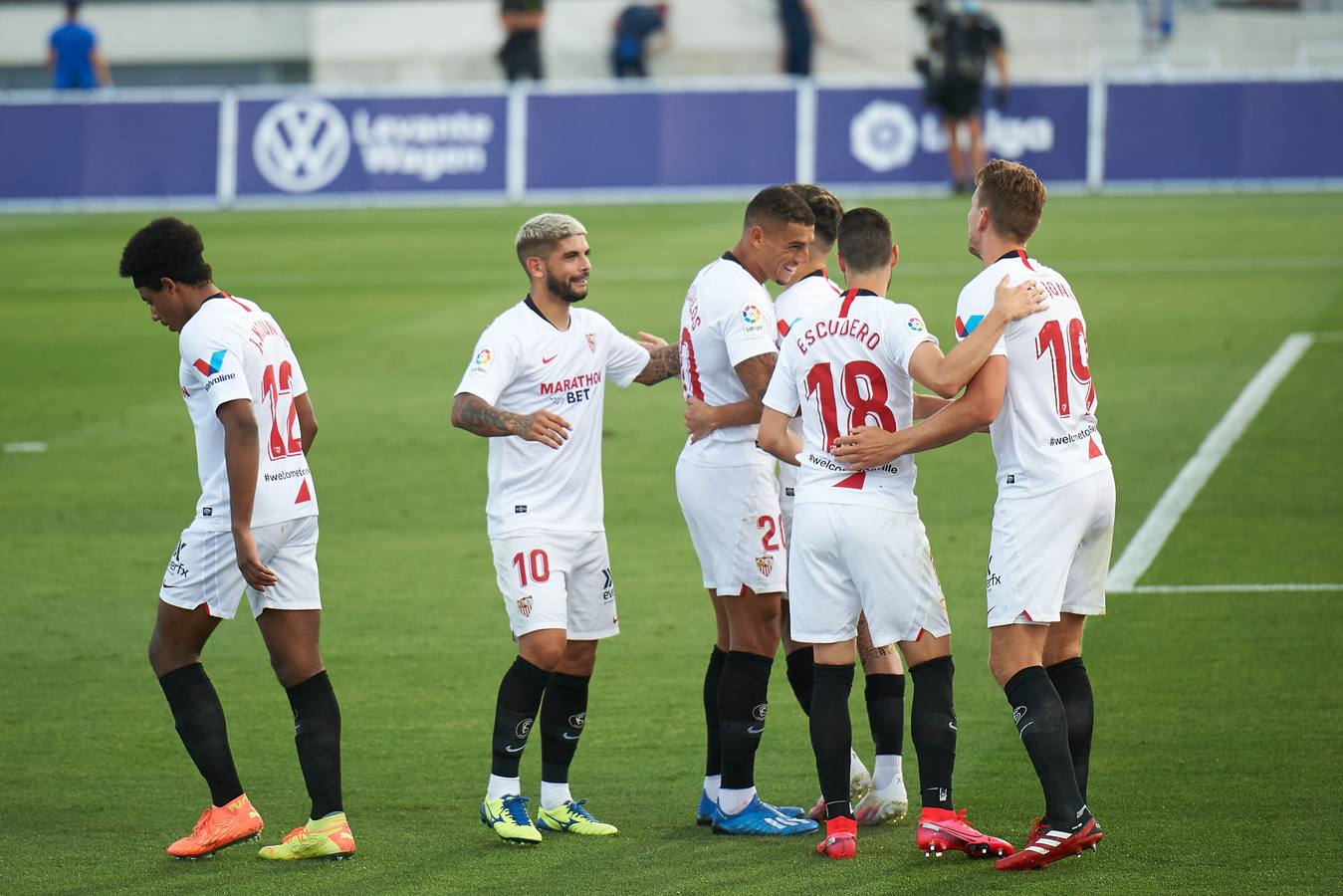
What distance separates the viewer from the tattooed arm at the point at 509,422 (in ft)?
21.9

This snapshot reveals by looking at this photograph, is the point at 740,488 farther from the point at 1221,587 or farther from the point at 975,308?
the point at 1221,587

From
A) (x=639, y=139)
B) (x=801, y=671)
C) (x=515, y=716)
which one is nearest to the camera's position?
(x=515, y=716)

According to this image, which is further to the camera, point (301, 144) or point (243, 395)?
point (301, 144)

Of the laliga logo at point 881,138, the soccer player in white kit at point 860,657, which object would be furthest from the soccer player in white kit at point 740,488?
the laliga logo at point 881,138

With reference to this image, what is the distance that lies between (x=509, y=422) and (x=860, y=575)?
136cm

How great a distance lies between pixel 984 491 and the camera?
12562 millimetres

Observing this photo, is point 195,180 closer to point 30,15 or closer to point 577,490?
point 30,15

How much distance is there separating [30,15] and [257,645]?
3835 cm

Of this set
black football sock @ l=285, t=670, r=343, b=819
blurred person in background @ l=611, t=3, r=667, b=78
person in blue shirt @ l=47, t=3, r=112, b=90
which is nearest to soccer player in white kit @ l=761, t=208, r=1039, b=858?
black football sock @ l=285, t=670, r=343, b=819

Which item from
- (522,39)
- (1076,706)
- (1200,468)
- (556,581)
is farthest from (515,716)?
(522,39)

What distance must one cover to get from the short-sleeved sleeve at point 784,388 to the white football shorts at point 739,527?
21.2 inches

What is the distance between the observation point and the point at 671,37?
131ft

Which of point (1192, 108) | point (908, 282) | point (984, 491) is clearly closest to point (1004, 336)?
point (984, 491)

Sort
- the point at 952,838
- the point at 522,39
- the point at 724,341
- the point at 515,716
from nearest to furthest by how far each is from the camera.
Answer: the point at 952,838 → the point at 515,716 → the point at 724,341 → the point at 522,39
